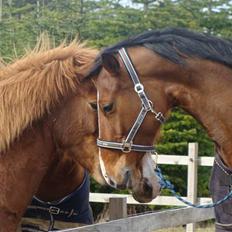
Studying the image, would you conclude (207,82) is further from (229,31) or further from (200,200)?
Result: (229,31)

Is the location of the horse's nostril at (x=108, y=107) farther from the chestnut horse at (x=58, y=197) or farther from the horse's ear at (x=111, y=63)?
the chestnut horse at (x=58, y=197)

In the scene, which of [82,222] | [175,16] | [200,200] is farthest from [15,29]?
[82,222]

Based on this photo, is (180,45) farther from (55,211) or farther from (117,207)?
(117,207)

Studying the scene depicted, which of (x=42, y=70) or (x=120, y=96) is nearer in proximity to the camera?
(x=120, y=96)

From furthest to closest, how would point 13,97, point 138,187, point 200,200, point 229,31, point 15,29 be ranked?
1. point 229,31
2. point 15,29
3. point 200,200
4. point 13,97
5. point 138,187

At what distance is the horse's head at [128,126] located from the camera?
9.32ft

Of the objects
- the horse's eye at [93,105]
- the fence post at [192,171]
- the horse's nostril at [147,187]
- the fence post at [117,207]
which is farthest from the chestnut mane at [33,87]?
the fence post at [192,171]

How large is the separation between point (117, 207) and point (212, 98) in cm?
134

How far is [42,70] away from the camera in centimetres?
313

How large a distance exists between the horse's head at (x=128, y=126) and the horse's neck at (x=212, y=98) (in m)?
0.14

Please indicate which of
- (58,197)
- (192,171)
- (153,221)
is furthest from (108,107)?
(192,171)

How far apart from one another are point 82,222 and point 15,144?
792 mm

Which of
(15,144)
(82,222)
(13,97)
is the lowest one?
(82,222)

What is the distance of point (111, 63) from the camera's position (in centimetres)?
288
